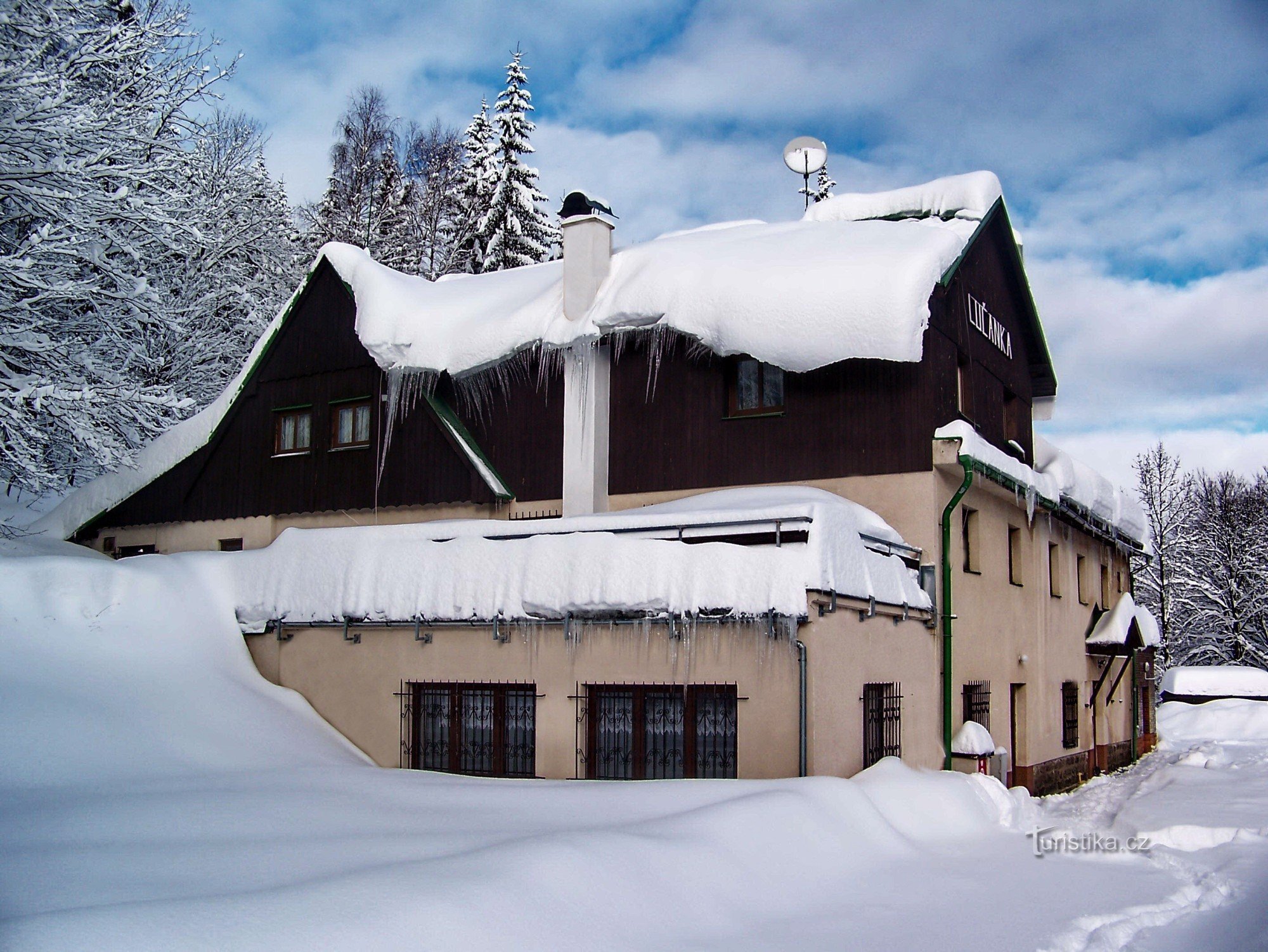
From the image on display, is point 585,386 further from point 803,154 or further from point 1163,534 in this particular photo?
point 1163,534

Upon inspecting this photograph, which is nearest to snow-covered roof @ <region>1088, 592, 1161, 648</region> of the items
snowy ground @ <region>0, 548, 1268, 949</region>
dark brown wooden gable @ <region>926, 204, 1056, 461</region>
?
dark brown wooden gable @ <region>926, 204, 1056, 461</region>

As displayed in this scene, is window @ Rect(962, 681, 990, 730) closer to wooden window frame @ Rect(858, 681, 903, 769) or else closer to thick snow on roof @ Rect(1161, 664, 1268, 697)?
wooden window frame @ Rect(858, 681, 903, 769)

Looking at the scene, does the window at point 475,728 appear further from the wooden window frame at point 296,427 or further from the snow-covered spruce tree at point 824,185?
the snow-covered spruce tree at point 824,185

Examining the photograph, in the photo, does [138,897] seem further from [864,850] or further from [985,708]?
[985,708]

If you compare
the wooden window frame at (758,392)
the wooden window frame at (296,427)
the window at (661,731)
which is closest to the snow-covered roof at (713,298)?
the wooden window frame at (758,392)

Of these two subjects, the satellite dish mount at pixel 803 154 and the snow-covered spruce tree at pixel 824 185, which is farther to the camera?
the snow-covered spruce tree at pixel 824 185

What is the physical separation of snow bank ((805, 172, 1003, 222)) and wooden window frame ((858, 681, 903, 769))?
25.7ft

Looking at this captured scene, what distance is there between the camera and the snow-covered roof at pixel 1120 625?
21.9 m

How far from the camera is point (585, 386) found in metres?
16.0

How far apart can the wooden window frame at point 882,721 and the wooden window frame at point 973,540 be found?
312cm

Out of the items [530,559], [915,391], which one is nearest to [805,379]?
[915,391]

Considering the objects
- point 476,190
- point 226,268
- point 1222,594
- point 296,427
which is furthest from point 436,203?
point 1222,594

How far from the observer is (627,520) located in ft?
42.7

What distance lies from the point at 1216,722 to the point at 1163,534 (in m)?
11.4
